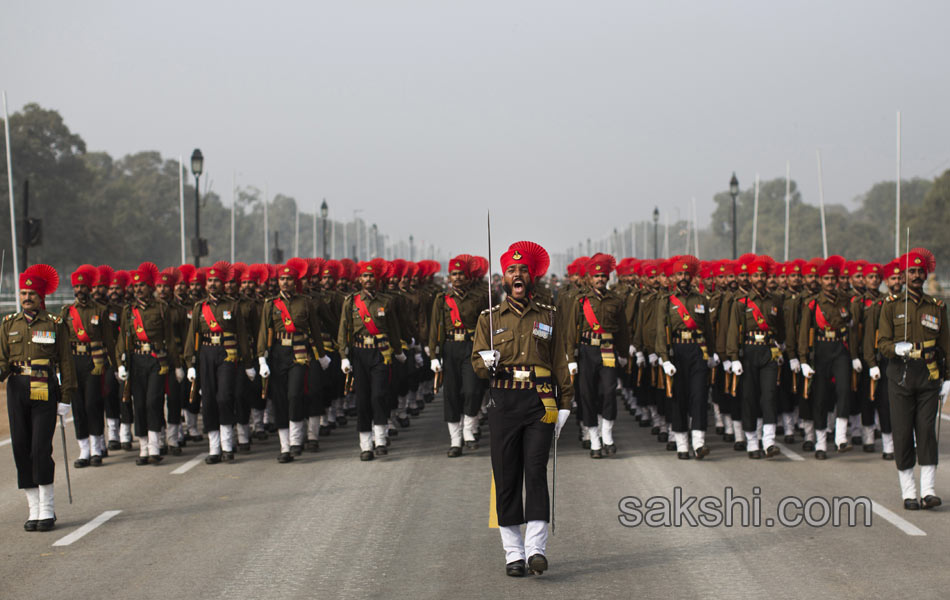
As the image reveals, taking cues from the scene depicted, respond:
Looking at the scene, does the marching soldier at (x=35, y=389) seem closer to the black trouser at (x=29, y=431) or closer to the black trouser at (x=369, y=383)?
the black trouser at (x=29, y=431)

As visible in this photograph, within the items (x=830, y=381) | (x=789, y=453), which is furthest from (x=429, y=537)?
(x=830, y=381)

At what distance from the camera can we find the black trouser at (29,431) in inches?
368

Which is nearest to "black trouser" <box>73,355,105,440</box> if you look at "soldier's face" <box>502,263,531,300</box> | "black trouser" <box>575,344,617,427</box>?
"black trouser" <box>575,344,617,427</box>

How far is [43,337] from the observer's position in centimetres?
964

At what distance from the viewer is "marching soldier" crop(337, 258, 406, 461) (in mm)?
13164

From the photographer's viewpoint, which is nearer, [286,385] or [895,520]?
[895,520]

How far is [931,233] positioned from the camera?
7350 cm

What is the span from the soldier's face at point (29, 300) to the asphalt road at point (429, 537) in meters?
1.94

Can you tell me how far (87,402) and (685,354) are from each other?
7224 millimetres

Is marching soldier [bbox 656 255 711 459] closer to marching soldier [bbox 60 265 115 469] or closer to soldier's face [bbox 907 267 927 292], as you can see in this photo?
soldier's face [bbox 907 267 927 292]

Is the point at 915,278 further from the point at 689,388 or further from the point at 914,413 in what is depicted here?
the point at 689,388

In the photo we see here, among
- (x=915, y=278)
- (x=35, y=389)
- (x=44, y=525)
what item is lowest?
(x=44, y=525)

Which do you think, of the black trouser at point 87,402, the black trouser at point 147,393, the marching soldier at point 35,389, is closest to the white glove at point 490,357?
the marching soldier at point 35,389

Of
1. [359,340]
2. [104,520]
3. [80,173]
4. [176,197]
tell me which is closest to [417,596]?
[104,520]
